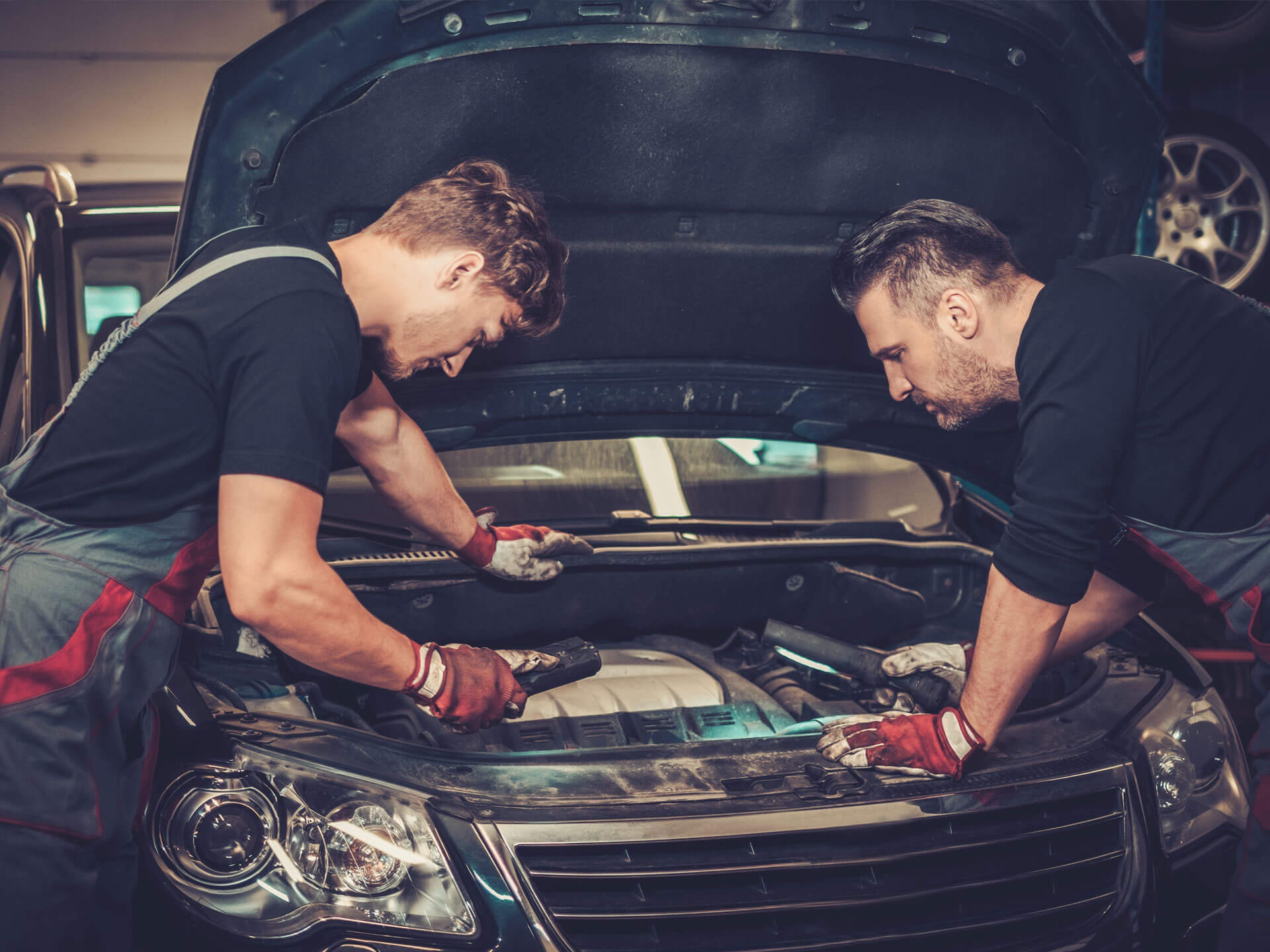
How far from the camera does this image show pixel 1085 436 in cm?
133

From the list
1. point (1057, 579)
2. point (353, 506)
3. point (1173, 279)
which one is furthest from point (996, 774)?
point (353, 506)

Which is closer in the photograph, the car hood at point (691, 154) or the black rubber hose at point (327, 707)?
the car hood at point (691, 154)

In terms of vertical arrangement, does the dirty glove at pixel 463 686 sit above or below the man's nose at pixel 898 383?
below

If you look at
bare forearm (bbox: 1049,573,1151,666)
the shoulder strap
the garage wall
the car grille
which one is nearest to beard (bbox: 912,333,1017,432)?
bare forearm (bbox: 1049,573,1151,666)

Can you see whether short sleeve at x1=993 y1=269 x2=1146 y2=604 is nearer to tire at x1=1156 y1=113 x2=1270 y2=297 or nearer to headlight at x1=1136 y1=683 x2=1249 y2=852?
headlight at x1=1136 y1=683 x2=1249 y2=852

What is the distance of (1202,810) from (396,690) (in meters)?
1.29

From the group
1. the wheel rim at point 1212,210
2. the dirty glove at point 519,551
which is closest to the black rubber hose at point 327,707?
the dirty glove at point 519,551

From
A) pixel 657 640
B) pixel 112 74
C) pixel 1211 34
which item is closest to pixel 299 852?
pixel 657 640

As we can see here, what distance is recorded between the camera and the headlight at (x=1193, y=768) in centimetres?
154

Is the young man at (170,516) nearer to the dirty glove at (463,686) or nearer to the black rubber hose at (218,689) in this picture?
the dirty glove at (463,686)

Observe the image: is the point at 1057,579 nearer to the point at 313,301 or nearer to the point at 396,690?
the point at 396,690

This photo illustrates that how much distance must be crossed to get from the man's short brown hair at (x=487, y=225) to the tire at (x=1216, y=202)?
430 cm

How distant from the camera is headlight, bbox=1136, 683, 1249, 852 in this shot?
1535 millimetres

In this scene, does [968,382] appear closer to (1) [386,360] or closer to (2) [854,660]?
(2) [854,660]
